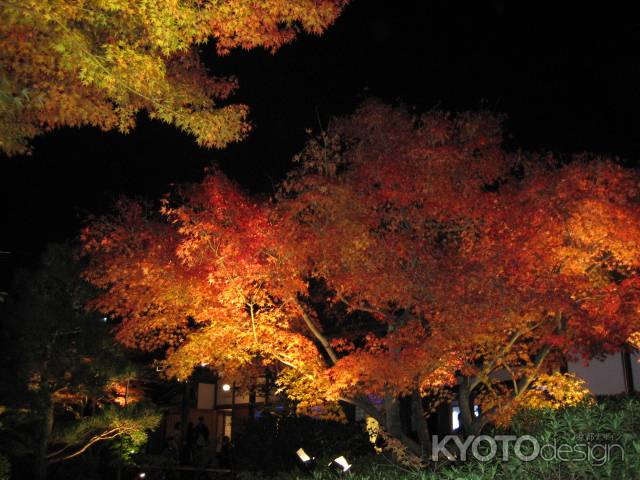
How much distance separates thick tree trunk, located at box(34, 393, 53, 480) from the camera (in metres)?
13.9

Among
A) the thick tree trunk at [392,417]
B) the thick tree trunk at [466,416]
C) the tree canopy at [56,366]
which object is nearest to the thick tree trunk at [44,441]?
the tree canopy at [56,366]

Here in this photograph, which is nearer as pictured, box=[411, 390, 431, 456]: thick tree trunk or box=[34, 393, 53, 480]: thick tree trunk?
box=[411, 390, 431, 456]: thick tree trunk

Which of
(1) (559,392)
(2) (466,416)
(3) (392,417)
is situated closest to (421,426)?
(3) (392,417)

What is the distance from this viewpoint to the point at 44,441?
14.0m

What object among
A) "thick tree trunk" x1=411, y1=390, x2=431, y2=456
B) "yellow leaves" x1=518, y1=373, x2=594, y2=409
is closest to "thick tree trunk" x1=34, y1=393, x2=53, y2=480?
"thick tree trunk" x1=411, y1=390, x2=431, y2=456

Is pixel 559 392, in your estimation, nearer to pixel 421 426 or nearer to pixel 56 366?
pixel 421 426

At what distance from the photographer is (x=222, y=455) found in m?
17.6

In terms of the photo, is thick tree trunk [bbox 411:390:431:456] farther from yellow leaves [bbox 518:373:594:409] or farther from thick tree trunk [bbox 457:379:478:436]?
yellow leaves [bbox 518:373:594:409]

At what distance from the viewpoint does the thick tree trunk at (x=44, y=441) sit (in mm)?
13852

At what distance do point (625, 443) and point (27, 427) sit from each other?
1376 centimetres

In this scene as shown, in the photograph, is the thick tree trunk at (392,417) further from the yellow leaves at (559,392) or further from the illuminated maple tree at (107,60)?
the illuminated maple tree at (107,60)

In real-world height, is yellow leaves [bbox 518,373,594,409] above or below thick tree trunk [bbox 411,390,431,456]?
above

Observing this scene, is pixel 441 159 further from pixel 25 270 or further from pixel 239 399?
pixel 239 399

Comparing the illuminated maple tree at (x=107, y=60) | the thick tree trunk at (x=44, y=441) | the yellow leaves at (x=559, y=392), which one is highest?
the illuminated maple tree at (x=107, y=60)
